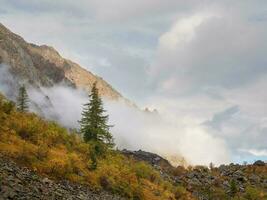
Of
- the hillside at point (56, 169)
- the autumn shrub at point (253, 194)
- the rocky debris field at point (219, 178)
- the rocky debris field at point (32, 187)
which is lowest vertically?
the rocky debris field at point (32, 187)

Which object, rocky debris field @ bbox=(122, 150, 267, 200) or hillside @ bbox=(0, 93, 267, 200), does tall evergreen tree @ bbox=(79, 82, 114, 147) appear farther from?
rocky debris field @ bbox=(122, 150, 267, 200)

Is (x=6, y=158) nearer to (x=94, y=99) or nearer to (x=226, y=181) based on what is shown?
(x=94, y=99)

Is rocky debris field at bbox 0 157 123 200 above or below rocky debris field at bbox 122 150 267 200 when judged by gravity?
below

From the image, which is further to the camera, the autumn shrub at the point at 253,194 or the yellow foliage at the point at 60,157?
the autumn shrub at the point at 253,194

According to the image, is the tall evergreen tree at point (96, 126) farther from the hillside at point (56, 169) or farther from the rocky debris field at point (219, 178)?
the rocky debris field at point (219, 178)

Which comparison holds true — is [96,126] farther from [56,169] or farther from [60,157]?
[56,169]

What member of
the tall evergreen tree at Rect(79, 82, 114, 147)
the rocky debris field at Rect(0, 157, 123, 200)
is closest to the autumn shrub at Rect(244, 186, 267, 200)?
the tall evergreen tree at Rect(79, 82, 114, 147)

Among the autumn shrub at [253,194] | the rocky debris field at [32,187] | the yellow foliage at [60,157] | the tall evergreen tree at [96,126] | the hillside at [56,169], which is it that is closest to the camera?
the rocky debris field at [32,187]

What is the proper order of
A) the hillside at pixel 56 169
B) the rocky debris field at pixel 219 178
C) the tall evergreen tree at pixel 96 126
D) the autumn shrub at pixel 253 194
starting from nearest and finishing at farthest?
the hillside at pixel 56 169, the tall evergreen tree at pixel 96 126, the autumn shrub at pixel 253 194, the rocky debris field at pixel 219 178

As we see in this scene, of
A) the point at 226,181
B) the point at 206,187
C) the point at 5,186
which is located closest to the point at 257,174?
the point at 226,181

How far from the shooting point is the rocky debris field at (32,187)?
24.4 metres

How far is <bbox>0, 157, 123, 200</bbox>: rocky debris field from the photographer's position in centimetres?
2438

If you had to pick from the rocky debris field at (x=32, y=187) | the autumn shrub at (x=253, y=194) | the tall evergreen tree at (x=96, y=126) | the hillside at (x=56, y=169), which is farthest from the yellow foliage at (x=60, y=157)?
the autumn shrub at (x=253, y=194)

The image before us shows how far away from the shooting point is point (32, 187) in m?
26.6
